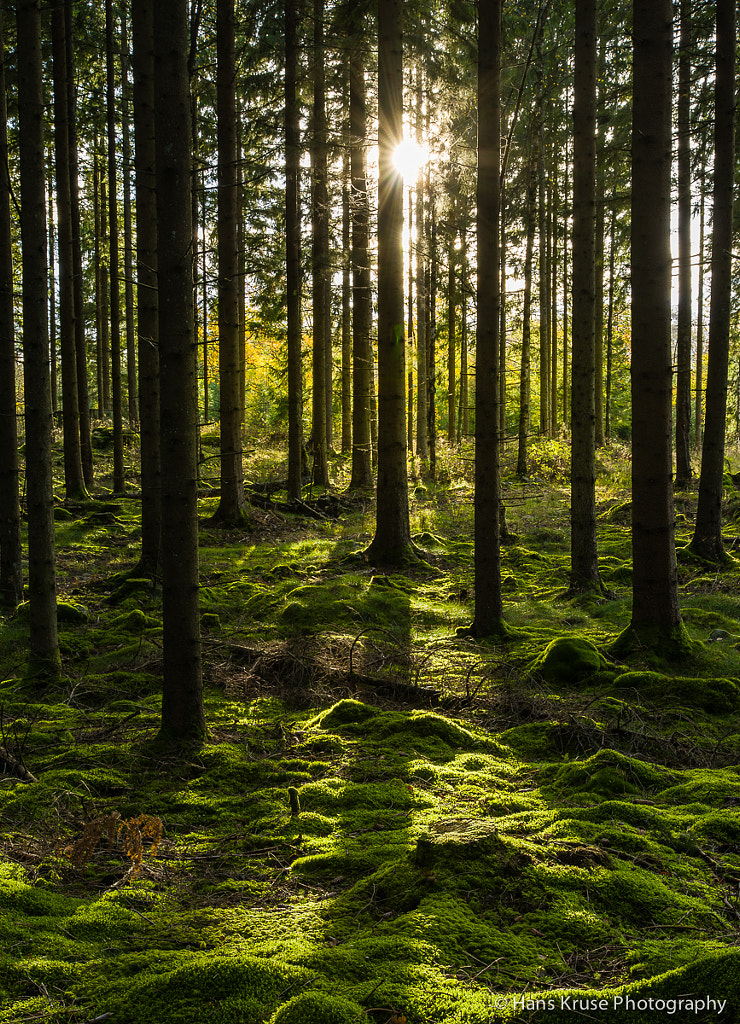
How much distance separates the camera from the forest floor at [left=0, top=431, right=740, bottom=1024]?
7.69 feet

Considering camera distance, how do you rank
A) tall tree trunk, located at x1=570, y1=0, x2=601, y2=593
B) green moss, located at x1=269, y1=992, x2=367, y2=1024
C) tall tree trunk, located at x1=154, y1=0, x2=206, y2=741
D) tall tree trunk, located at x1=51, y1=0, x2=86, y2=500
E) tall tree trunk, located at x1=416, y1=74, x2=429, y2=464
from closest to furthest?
green moss, located at x1=269, y1=992, x2=367, y2=1024 < tall tree trunk, located at x1=154, y1=0, x2=206, y2=741 < tall tree trunk, located at x1=570, y1=0, x2=601, y2=593 < tall tree trunk, located at x1=51, y1=0, x2=86, y2=500 < tall tree trunk, located at x1=416, y1=74, x2=429, y2=464

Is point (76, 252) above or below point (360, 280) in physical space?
above

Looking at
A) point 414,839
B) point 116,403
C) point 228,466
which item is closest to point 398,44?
point 228,466

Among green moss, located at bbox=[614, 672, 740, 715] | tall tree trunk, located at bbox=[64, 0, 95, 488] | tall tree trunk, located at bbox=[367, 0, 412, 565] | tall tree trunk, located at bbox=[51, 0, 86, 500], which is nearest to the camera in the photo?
green moss, located at bbox=[614, 672, 740, 715]

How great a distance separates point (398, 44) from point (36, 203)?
21.5ft

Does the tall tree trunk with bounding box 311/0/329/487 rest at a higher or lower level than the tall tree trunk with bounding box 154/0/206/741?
higher

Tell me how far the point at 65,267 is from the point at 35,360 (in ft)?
30.8

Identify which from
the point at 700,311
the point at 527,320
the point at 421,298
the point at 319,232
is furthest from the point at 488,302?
the point at 700,311

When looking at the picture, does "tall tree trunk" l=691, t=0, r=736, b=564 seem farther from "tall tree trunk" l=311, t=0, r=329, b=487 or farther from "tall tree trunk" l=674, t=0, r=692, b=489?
"tall tree trunk" l=311, t=0, r=329, b=487

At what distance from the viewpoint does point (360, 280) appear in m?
17.3

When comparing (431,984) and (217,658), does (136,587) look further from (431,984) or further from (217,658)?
(431,984)

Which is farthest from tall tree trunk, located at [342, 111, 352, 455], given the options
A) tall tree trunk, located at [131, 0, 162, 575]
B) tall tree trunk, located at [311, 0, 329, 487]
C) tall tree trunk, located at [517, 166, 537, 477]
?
tall tree trunk, located at [131, 0, 162, 575]

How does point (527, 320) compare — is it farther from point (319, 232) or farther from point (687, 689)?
point (687, 689)

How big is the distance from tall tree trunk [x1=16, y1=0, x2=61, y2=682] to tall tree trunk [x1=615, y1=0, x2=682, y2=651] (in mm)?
5554
